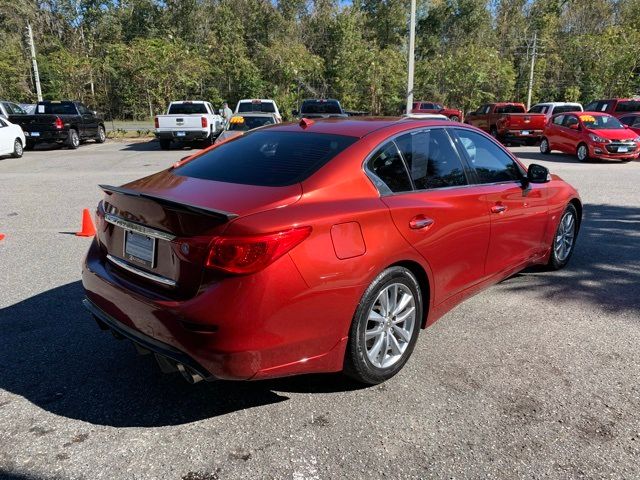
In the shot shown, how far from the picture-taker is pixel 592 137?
52.2 ft

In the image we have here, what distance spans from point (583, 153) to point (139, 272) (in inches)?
649

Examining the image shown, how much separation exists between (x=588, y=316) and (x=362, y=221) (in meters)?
2.54

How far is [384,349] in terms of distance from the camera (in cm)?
325

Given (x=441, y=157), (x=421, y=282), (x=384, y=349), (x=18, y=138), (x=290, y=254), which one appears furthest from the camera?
(x=18, y=138)

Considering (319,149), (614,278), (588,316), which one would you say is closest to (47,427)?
(319,149)

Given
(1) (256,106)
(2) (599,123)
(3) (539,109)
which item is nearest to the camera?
(2) (599,123)

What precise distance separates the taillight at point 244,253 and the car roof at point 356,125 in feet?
4.01

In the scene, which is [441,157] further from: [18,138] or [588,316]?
[18,138]

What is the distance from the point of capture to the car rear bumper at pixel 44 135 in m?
19.2

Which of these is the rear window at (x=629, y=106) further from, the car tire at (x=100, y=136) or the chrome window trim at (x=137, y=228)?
the chrome window trim at (x=137, y=228)

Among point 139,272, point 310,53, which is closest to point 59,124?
point 139,272

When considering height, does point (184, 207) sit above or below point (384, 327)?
above

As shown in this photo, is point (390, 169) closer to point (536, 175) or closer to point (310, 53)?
point (536, 175)

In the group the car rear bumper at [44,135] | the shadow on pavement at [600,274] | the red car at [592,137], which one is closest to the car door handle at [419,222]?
the shadow on pavement at [600,274]
